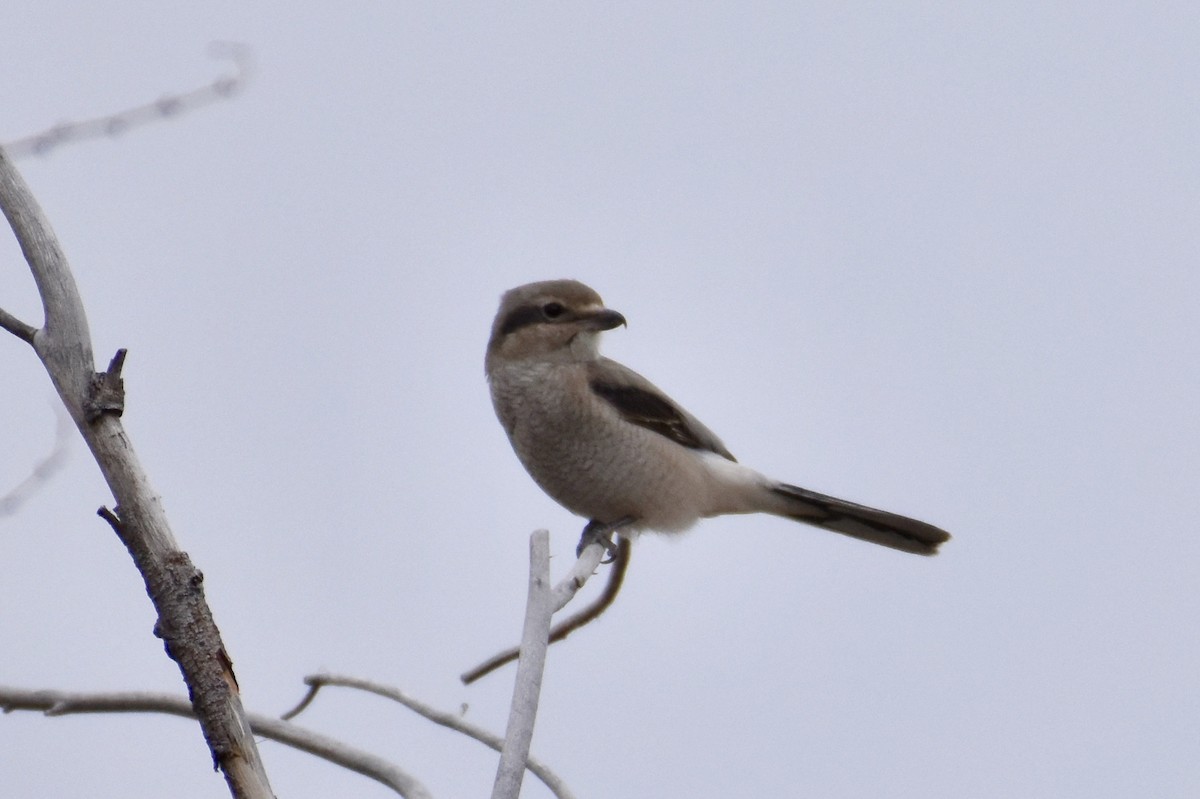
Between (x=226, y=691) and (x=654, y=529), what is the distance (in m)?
2.89

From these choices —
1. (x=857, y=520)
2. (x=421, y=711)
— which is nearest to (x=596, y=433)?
(x=857, y=520)

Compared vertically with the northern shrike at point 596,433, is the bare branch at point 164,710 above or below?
below

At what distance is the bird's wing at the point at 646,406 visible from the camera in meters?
4.61

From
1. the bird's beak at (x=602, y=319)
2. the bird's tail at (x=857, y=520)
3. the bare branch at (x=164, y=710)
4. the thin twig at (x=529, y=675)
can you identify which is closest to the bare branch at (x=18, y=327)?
the bare branch at (x=164, y=710)

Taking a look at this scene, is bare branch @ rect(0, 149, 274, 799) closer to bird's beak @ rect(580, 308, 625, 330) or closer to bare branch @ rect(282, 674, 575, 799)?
bare branch @ rect(282, 674, 575, 799)

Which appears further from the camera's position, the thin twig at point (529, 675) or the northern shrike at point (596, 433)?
the northern shrike at point (596, 433)

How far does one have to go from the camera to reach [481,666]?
263cm

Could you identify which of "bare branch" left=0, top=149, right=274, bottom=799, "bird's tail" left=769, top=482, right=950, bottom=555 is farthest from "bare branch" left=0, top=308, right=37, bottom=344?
"bird's tail" left=769, top=482, right=950, bottom=555

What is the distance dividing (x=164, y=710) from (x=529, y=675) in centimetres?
71

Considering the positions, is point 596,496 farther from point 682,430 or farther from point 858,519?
point 858,519

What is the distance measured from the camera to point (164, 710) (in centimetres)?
221

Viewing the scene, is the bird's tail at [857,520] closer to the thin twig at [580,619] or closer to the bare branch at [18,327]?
the thin twig at [580,619]

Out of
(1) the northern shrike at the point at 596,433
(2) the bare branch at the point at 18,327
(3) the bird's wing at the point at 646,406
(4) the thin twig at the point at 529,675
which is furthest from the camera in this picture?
(3) the bird's wing at the point at 646,406

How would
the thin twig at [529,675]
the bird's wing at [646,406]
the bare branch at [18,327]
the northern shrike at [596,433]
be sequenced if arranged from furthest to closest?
1. the bird's wing at [646,406]
2. the northern shrike at [596,433]
3. the bare branch at [18,327]
4. the thin twig at [529,675]
